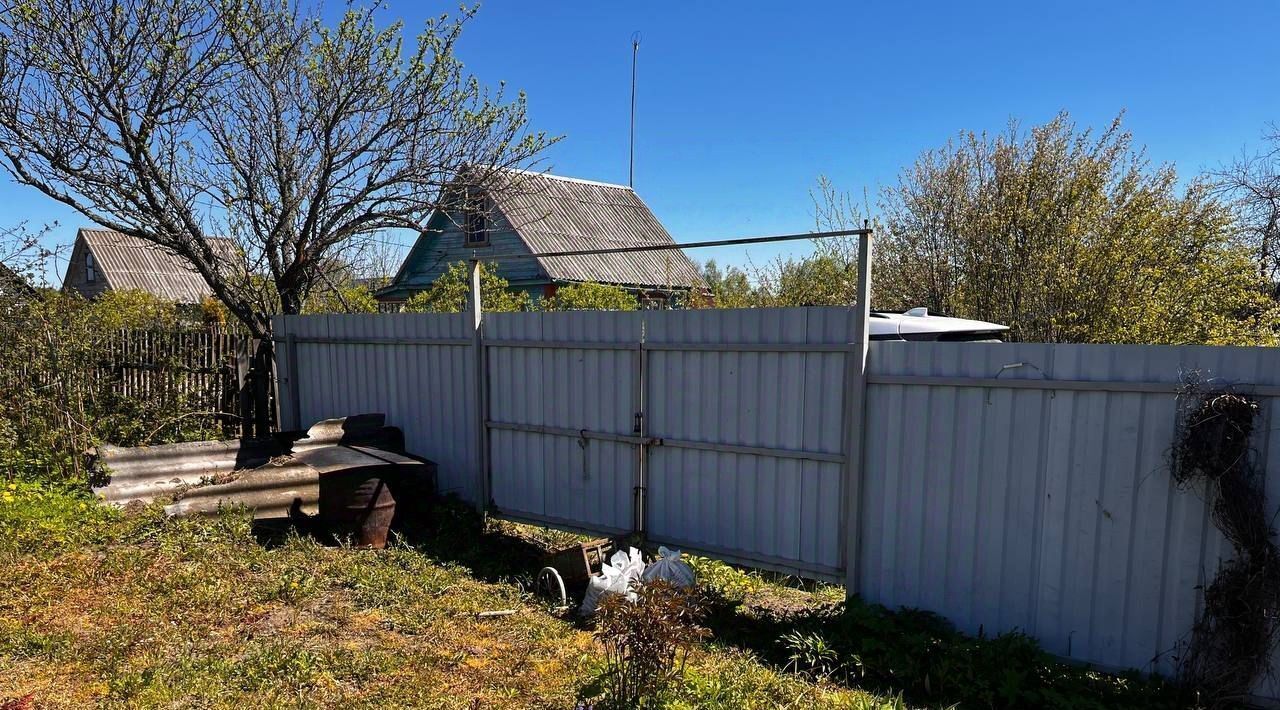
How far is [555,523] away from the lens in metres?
5.51

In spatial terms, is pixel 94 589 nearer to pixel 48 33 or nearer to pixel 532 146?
pixel 48 33

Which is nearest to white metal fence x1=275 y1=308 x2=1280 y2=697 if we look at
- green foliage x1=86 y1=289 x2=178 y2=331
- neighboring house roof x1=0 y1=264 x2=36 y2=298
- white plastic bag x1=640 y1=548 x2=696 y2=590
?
white plastic bag x1=640 y1=548 x2=696 y2=590

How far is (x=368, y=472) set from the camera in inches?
216

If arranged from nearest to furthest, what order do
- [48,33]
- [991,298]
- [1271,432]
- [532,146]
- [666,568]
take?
[1271,432] < [666,568] < [48,33] < [991,298] < [532,146]

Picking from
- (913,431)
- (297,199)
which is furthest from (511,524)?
(297,199)

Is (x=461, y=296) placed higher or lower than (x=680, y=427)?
higher

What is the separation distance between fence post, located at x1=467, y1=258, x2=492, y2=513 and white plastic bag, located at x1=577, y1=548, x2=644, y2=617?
71.7 inches

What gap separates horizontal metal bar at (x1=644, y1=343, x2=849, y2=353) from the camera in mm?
4137

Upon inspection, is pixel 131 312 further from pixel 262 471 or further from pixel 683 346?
pixel 683 346

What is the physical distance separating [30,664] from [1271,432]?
20.2 ft

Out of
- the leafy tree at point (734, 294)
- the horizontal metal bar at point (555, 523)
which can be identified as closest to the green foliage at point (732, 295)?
the leafy tree at point (734, 294)

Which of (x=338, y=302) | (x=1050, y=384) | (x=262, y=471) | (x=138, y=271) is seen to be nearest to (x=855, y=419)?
(x=1050, y=384)

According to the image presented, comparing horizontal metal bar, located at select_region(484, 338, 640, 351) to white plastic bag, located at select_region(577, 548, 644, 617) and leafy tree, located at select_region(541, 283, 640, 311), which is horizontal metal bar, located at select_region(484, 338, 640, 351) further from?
leafy tree, located at select_region(541, 283, 640, 311)

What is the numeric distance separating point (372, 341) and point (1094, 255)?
7.16 metres
